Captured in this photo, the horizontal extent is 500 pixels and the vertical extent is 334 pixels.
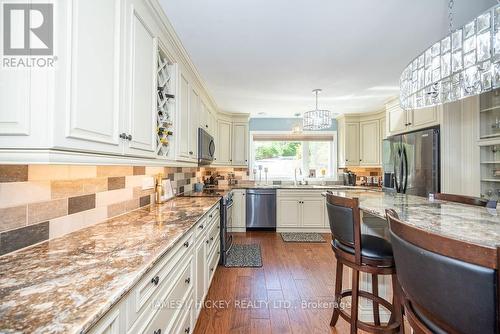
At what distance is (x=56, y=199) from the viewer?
1.13 metres

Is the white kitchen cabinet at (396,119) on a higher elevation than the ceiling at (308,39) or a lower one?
lower

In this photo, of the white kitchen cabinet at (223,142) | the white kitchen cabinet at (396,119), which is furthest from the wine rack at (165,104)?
the white kitchen cabinet at (396,119)

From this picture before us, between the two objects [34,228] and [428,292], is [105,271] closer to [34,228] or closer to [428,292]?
[34,228]

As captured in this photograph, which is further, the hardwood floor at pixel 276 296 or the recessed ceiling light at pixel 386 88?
the recessed ceiling light at pixel 386 88

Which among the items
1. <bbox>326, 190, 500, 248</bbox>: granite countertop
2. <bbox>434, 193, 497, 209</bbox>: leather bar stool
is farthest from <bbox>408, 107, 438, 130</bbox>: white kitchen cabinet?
<bbox>326, 190, 500, 248</bbox>: granite countertop

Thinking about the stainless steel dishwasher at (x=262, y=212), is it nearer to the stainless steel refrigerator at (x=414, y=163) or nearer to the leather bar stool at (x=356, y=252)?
the stainless steel refrigerator at (x=414, y=163)

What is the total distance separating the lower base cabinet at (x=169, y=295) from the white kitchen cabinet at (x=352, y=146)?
357cm

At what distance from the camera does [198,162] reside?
2789 millimetres

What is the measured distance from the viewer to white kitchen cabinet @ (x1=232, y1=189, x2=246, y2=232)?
4.23m

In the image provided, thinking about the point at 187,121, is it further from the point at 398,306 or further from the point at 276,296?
the point at 398,306

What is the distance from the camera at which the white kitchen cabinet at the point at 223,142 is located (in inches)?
171

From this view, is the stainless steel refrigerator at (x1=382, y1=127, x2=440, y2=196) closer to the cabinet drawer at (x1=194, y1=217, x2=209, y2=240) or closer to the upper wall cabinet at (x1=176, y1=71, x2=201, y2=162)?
the cabinet drawer at (x1=194, y1=217, x2=209, y2=240)

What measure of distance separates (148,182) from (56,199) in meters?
0.97

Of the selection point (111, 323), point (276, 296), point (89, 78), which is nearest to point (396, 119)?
point (276, 296)
